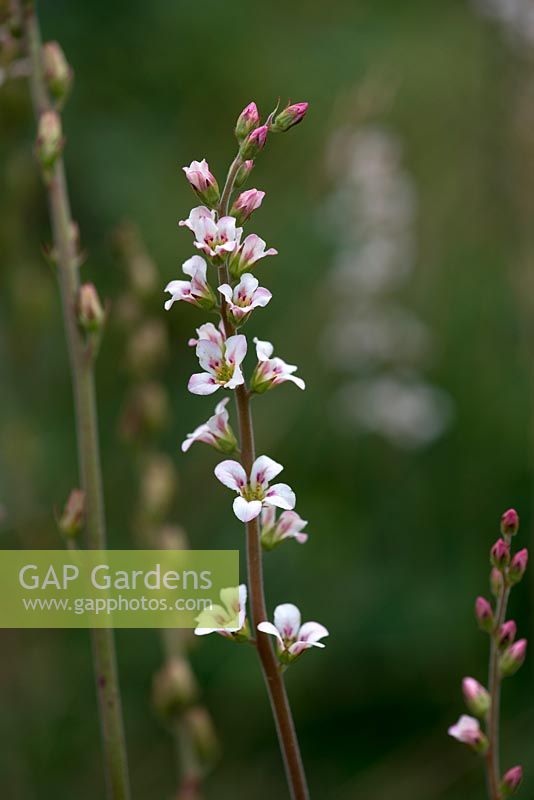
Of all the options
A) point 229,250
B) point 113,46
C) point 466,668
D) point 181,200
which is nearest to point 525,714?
point 466,668

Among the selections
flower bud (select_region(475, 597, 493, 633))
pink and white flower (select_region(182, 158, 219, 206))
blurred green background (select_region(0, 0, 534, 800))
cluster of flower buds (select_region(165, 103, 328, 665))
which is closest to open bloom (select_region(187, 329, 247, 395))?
cluster of flower buds (select_region(165, 103, 328, 665))

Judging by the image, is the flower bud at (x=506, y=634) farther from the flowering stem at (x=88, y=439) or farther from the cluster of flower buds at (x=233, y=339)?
the flowering stem at (x=88, y=439)

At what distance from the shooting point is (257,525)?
1634 mm

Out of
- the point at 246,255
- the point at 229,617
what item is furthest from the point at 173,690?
the point at 246,255

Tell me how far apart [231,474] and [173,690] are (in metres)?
0.92

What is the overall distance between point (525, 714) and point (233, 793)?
1.13m

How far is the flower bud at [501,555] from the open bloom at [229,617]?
43 cm

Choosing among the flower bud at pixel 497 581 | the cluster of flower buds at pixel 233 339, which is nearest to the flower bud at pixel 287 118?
the cluster of flower buds at pixel 233 339

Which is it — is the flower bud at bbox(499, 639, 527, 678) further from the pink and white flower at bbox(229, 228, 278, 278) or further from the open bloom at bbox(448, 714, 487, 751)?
the pink and white flower at bbox(229, 228, 278, 278)

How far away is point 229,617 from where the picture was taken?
172cm

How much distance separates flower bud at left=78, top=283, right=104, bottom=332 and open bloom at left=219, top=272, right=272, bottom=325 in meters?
0.58

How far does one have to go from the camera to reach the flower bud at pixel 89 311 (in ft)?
6.97

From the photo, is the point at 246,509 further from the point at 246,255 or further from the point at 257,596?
the point at 246,255

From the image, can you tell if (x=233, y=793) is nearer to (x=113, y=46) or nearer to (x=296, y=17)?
(x=113, y=46)
